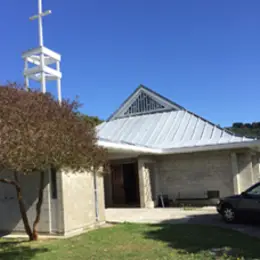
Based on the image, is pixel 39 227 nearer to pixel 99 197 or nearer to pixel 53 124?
pixel 99 197

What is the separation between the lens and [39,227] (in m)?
11.0

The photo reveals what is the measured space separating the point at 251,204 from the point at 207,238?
8.23 ft

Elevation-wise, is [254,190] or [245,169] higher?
[245,169]

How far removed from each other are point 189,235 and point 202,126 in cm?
1090

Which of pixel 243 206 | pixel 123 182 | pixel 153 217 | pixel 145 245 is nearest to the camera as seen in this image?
pixel 145 245

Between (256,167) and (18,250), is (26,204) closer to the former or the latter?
(18,250)

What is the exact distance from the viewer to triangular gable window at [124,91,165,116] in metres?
22.6

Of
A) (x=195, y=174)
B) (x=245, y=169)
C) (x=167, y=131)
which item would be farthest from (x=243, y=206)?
(x=167, y=131)

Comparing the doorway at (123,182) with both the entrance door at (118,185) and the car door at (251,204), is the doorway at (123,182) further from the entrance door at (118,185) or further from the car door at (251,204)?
the car door at (251,204)

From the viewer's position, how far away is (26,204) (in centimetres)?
1127

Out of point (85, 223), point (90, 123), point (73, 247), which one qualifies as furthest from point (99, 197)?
point (90, 123)

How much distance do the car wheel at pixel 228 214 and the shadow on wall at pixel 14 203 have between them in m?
5.86

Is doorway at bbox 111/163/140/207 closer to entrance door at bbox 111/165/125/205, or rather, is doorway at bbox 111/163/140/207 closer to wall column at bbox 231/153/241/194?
entrance door at bbox 111/165/125/205

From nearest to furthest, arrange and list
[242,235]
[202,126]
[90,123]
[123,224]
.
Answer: [90,123] → [242,235] → [123,224] → [202,126]
